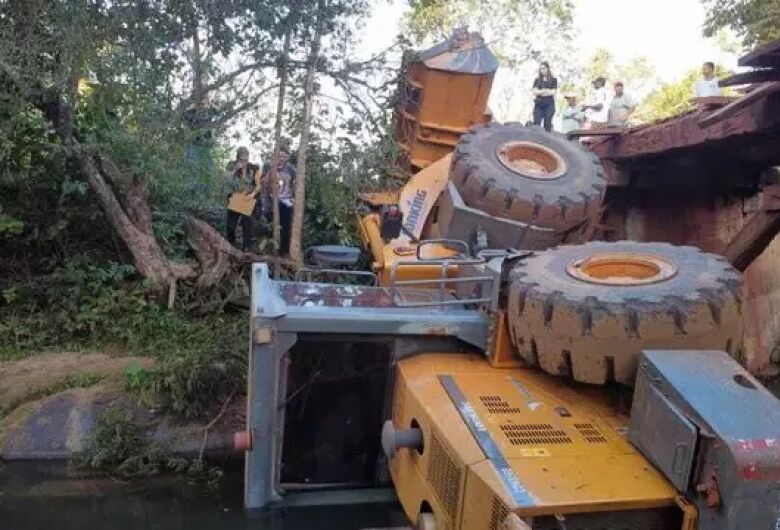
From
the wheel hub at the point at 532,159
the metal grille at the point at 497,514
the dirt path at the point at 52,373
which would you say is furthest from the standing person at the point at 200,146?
the metal grille at the point at 497,514

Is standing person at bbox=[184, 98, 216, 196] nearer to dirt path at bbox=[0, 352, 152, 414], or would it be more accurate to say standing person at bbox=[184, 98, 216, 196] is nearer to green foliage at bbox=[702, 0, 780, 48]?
dirt path at bbox=[0, 352, 152, 414]

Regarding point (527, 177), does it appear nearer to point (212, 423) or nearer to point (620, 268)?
point (620, 268)

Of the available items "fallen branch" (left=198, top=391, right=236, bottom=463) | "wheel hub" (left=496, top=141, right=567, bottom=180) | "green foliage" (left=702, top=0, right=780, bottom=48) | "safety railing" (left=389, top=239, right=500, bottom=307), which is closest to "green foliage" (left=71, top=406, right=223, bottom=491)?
"fallen branch" (left=198, top=391, right=236, bottom=463)

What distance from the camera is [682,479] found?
115 inches

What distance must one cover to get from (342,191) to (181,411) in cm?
266

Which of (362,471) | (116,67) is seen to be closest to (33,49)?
(116,67)

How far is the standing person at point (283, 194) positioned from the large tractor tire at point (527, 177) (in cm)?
290

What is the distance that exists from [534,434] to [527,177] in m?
2.81

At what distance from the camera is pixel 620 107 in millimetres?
11055

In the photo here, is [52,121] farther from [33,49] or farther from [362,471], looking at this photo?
[362,471]

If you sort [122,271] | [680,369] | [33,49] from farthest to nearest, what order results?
[122,271]
[33,49]
[680,369]

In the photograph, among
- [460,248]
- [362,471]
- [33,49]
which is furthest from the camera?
[33,49]

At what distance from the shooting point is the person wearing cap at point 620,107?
36.0ft

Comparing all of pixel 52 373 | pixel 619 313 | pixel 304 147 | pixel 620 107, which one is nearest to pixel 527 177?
pixel 619 313
